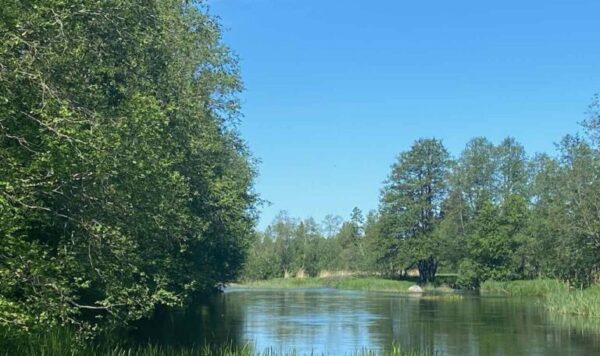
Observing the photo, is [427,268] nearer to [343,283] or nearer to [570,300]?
[343,283]

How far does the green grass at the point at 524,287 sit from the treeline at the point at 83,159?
44.9 meters

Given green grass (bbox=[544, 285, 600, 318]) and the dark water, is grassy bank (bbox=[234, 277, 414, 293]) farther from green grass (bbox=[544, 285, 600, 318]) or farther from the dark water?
green grass (bbox=[544, 285, 600, 318])

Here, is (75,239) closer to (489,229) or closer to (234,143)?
(234,143)

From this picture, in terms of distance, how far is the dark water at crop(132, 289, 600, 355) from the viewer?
27000 millimetres

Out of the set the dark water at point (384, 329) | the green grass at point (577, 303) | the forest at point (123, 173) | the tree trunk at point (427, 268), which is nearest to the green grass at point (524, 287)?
the forest at point (123, 173)

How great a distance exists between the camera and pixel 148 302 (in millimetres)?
16797

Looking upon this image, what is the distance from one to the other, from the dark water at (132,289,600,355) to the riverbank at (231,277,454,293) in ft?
94.7

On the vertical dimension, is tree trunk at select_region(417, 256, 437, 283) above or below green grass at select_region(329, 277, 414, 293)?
above

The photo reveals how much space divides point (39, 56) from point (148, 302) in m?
6.68

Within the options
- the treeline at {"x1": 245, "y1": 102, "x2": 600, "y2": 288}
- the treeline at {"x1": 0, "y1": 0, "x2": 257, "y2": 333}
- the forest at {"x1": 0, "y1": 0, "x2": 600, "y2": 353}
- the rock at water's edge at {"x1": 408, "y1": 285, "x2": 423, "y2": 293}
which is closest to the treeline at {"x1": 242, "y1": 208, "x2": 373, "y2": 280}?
the treeline at {"x1": 245, "y1": 102, "x2": 600, "y2": 288}

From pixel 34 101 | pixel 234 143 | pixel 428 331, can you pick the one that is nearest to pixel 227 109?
pixel 234 143

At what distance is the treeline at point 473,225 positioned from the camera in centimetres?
5272

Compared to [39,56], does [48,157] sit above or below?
below

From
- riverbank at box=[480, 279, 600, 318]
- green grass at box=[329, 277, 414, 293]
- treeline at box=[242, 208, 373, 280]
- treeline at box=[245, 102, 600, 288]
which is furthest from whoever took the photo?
treeline at box=[242, 208, 373, 280]
